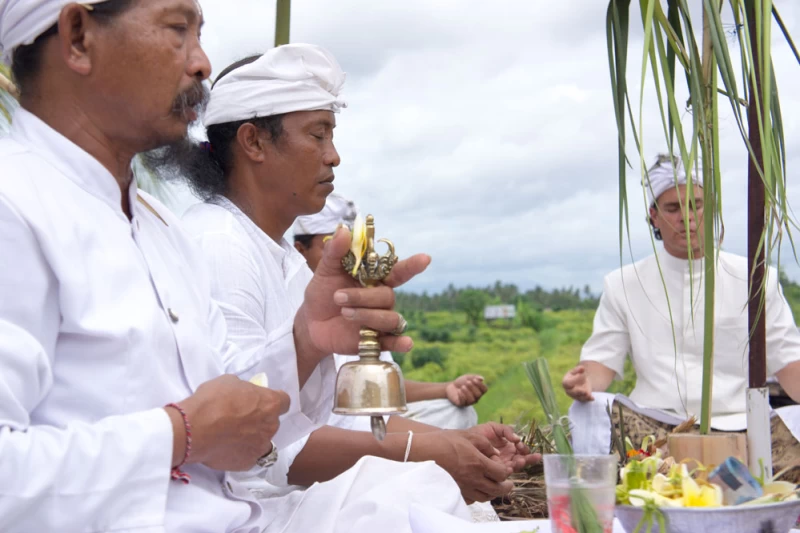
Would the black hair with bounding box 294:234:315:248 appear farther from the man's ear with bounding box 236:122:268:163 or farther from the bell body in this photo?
the bell body

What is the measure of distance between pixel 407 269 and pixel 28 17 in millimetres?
975

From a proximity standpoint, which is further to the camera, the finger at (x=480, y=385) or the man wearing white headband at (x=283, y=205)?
the finger at (x=480, y=385)

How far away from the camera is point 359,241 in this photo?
6.33ft

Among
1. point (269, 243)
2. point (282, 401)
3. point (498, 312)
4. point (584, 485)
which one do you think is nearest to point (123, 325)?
point (282, 401)

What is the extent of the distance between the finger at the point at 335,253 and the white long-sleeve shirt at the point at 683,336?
11.2ft

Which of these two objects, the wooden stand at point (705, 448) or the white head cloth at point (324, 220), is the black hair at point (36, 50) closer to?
the wooden stand at point (705, 448)

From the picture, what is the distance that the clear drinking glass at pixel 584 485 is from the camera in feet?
4.97

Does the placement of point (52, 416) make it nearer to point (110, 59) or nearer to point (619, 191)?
point (110, 59)

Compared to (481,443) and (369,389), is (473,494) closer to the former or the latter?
(481,443)

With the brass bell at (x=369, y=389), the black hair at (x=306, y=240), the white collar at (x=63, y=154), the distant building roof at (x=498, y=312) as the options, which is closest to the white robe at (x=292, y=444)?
the brass bell at (x=369, y=389)

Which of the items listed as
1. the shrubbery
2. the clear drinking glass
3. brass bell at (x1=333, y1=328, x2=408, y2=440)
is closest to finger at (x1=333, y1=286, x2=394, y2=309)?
brass bell at (x1=333, y1=328, x2=408, y2=440)

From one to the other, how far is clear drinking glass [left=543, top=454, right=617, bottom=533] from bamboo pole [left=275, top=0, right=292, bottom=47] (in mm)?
3970

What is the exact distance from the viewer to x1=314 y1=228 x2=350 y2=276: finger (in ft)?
6.30

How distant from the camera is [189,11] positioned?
2092mm
